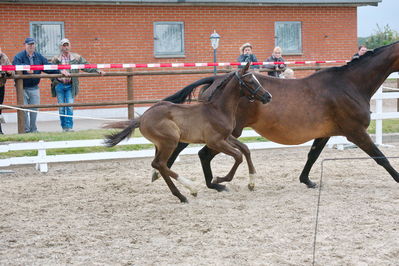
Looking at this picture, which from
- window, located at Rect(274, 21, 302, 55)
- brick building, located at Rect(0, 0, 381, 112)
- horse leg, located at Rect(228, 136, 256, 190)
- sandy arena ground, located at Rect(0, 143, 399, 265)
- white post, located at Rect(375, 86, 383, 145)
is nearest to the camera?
sandy arena ground, located at Rect(0, 143, 399, 265)

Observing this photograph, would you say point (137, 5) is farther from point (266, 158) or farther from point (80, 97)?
point (266, 158)

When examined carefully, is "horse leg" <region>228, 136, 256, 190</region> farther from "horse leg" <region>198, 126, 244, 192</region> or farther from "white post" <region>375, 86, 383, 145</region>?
"white post" <region>375, 86, 383, 145</region>

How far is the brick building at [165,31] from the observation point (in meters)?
17.4

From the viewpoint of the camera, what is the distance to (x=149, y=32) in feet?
61.3

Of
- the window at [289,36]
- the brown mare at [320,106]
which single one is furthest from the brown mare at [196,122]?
the window at [289,36]

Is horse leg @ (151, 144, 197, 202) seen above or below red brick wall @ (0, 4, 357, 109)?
below

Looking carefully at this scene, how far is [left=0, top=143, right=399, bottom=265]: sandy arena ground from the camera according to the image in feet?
17.1

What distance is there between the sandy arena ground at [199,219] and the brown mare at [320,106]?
696 mm

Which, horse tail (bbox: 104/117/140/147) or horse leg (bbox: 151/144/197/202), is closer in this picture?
horse leg (bbox: 151/144/197/202)

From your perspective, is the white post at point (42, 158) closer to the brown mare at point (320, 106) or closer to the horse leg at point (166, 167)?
the brown mare at point (320, 106)

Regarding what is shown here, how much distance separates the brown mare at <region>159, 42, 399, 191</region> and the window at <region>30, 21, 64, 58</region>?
1054 cm

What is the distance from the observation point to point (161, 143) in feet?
23.9

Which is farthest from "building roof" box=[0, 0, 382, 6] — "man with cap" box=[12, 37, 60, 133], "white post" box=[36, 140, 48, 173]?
"white post" box=[36, 140, 48, 173]

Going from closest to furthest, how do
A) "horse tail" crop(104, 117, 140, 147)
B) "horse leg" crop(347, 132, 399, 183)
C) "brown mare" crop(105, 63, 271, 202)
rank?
"brown mare" crop(105, 63, 271, 202) → "horse tail" crop(104, 117, 140, 147) → "horse leg" crop(347, 132, 399, 183)
